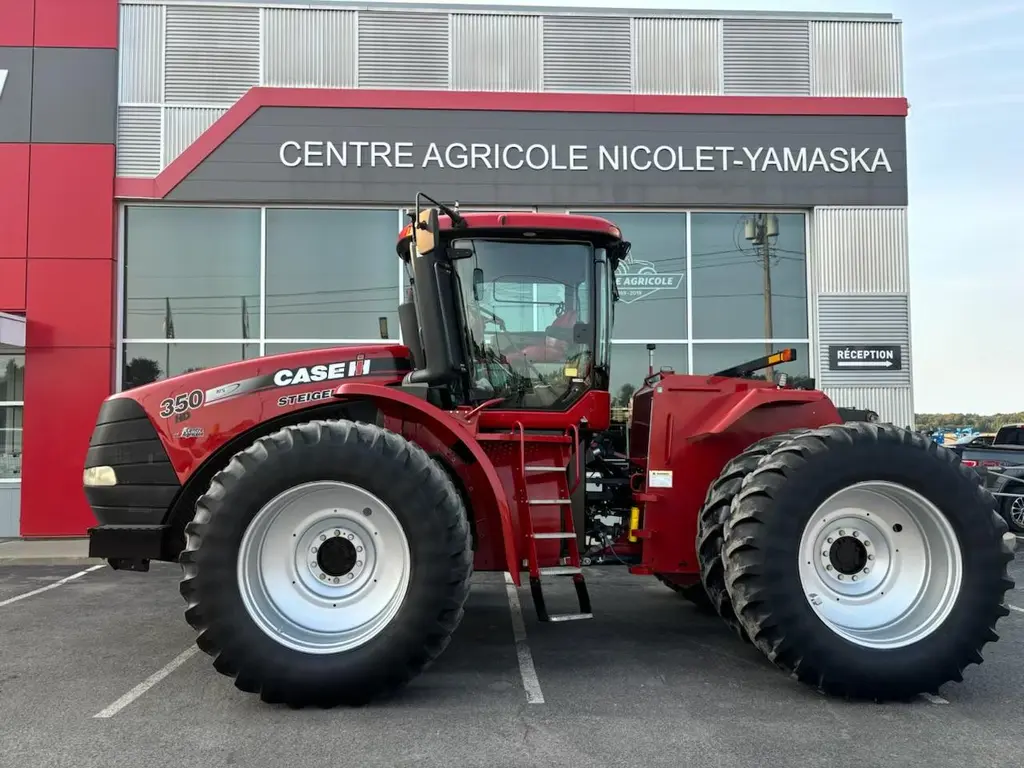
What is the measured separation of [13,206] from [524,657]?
33.9ft

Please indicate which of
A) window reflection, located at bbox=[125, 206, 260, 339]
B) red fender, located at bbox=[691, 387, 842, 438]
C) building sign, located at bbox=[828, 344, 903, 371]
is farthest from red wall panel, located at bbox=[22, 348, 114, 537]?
building sign, located at bbox=[828, 344, 903, 371]

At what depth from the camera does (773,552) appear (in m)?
4.08

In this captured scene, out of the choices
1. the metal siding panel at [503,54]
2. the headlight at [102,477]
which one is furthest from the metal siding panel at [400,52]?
the headlight at [102,477]

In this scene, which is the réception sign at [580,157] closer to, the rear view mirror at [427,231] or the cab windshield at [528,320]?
the cab windshield at [528,320]

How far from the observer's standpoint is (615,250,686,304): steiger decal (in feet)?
38.1

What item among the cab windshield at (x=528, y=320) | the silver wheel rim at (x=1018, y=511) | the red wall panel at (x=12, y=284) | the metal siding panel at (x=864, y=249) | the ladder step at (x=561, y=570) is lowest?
the silver wheel rim at (x=1018, y=511)

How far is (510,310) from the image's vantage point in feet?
16.3

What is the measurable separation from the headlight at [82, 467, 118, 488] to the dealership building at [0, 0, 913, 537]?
6627 millimetres

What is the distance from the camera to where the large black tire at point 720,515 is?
4.40m

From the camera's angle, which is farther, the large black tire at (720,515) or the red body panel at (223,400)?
the red body panel at (223,400)

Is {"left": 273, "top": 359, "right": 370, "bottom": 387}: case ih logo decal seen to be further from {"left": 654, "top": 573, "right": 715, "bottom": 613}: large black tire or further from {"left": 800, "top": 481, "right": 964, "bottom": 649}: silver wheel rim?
{"left": 654, "top": 573, "right": 715, "bottom": 613}: large black tire

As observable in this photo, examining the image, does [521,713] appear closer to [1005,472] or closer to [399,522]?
[399,522]

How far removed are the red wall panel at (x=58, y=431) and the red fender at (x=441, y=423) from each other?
26.0ft

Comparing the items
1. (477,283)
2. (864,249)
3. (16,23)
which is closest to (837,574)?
(477,283)
